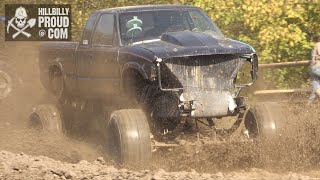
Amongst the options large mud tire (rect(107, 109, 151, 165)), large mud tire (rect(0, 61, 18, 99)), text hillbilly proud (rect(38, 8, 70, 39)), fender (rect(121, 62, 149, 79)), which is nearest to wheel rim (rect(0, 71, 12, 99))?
large mud tire (rect(0, 61, 18, 99))

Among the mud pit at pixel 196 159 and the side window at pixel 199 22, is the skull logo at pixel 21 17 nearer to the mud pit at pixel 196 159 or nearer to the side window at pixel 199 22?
the mud pit at pixel 196 159

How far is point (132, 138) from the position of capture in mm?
7652

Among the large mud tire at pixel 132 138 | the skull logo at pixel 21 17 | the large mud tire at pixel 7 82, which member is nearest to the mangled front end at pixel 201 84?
the large mud tire at pixel 132 138

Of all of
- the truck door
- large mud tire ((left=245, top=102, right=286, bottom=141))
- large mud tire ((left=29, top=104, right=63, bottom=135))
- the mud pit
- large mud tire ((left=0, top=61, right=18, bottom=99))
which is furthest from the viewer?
large mud tire ((left=0, top=61, right=18, bottom=99))

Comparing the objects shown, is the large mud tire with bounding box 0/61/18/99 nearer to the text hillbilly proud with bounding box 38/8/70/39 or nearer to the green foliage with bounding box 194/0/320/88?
the text hillbilly proud with bounding box 38/8/70/39

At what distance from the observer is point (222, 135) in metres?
8.27

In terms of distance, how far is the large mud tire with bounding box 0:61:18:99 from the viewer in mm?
14109

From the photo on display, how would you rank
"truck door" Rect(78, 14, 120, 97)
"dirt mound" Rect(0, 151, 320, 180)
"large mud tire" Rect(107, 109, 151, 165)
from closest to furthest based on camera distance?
"dirt mound" Rect(0, 151, 320, 180), "large mud tire" Rect(107, 109, 151, 165), "truck door" Rect(78, 14, 120, 97)

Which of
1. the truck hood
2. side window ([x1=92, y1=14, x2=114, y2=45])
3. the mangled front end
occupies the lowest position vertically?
the mangled front end

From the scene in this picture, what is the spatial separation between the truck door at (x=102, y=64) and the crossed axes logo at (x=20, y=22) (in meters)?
6.99

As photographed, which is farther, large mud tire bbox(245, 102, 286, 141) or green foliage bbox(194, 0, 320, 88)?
green foliage bbox(194, 0, 320, 88)

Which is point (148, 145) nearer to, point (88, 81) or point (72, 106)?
point (88, 81)

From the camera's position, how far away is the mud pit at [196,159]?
684cm

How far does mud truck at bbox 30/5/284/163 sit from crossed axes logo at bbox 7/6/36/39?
6.76 metres
